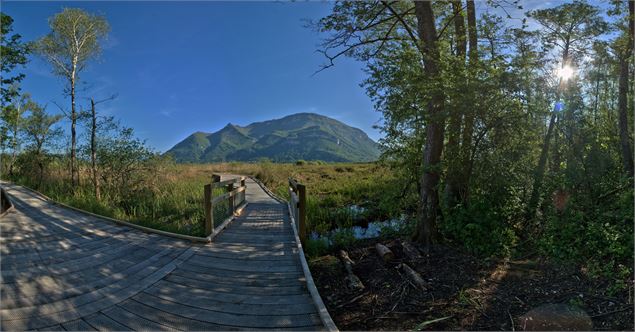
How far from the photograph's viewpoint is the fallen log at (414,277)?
4.08m

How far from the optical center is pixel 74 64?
13.3 meters

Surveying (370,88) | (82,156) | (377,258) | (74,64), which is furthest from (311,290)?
(74,64)

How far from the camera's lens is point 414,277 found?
4.26 meters

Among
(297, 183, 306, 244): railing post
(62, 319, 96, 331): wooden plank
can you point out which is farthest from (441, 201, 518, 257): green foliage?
(62, 319, 96, 331): wooden plank

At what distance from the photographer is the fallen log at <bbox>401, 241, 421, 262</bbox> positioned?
5027mm

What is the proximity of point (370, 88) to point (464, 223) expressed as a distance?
3147mm

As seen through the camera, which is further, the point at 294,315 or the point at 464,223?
the point at 464,223

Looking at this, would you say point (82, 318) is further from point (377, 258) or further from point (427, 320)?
point (377, 258)

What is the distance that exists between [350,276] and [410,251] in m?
1.29

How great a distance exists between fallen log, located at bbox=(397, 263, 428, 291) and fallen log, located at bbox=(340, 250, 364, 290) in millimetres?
721

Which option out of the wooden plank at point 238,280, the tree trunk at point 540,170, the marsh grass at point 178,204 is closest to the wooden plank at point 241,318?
the wooden plank at point 238,280

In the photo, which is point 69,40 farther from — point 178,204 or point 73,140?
point 178,204

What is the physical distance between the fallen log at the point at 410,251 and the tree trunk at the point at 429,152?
265 millimetres

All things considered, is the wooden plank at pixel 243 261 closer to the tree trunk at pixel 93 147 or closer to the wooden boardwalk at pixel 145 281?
the wooden boardwalk at pixel 145 281
